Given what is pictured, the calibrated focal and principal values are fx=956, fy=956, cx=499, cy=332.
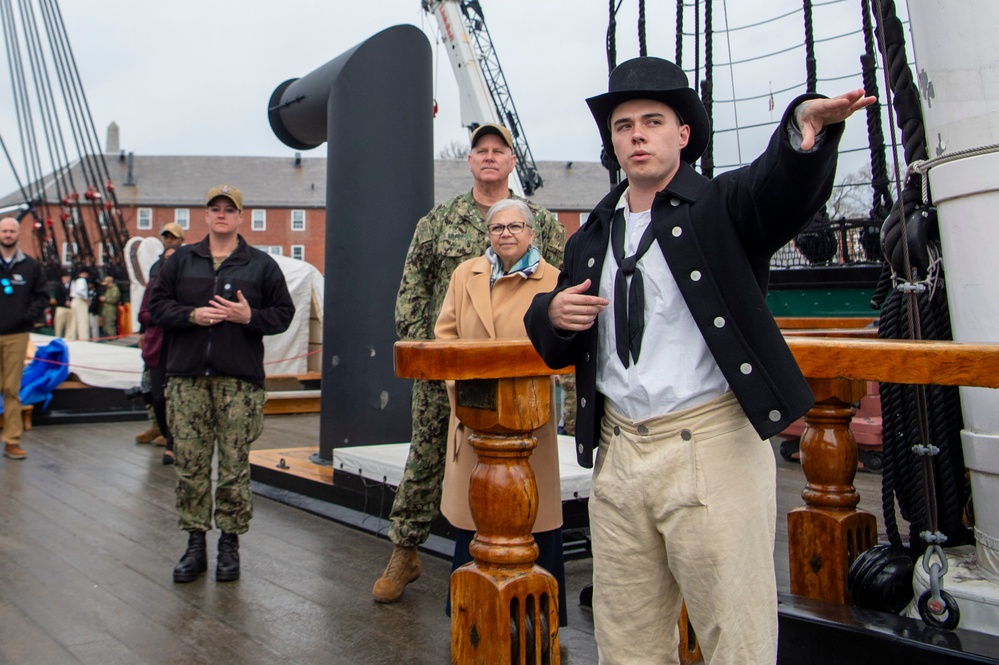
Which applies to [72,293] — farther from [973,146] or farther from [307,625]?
[973,146]

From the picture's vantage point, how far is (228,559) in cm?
380

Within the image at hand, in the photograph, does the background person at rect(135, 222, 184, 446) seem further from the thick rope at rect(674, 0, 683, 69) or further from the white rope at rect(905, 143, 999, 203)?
the white rope at rect(905, 143, 999, 203)

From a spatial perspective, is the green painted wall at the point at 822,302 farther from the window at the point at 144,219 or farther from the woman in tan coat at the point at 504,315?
the window at the point at 144,219

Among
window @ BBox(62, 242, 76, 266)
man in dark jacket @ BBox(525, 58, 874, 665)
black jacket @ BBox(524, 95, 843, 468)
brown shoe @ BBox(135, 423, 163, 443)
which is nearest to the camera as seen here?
black jacket @ BBox(524, 95, 843, 468)

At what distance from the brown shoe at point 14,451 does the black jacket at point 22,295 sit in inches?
32.5

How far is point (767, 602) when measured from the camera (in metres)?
1.79

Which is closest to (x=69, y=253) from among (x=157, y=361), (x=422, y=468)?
(x=157, y=361)

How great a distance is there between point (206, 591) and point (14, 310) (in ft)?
13.9

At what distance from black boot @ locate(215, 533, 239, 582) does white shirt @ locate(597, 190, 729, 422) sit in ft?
7.93

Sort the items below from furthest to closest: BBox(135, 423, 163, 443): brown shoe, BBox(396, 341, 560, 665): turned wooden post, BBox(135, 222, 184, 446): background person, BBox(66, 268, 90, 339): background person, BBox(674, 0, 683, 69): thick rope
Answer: BBox(66, 268, 90, 339): background person, BBox(135, 423, 163, 443): brown shoe, BBox(135, 222, 184, 446): background person, BBox(674, 0, 683, 69): thick rope, BBox(396, 341, 560, 665): turned wooden post

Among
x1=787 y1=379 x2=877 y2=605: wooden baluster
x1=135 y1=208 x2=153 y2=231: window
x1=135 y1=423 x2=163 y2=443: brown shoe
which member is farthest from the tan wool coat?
x1=135 y1=208 x2=153 y2=231: window

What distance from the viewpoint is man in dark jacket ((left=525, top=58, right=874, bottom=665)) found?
1725mm

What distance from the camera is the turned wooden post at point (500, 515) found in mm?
2234

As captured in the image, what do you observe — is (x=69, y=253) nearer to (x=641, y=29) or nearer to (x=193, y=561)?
(x=193, y=561)
